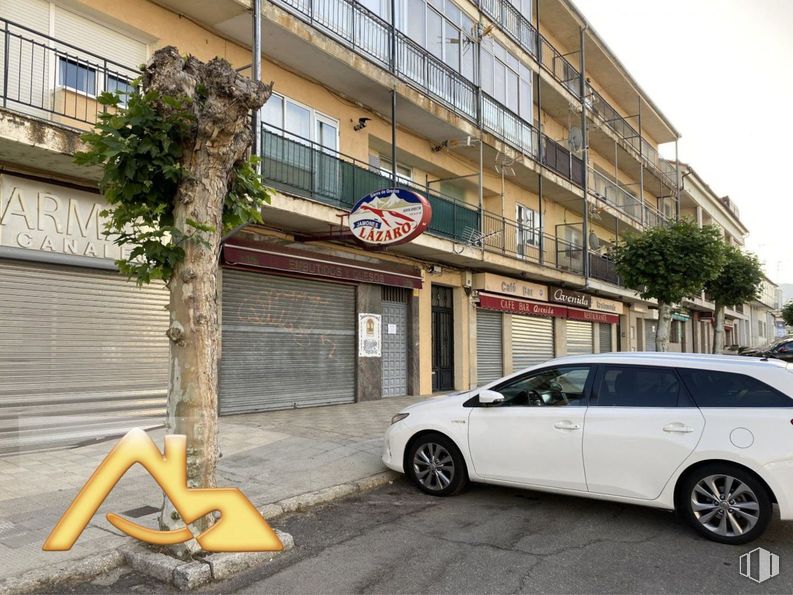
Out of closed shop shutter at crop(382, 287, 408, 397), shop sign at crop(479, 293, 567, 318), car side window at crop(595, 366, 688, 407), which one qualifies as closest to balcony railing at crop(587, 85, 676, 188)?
shop sign at crop(479, 293, 567, 318)

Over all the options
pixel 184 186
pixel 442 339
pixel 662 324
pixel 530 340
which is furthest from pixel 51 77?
pixel 662 324

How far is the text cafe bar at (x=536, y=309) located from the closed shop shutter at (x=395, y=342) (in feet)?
10.0

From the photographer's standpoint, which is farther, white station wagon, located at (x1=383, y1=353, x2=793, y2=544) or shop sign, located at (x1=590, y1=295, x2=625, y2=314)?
shop sign, located at (x1=590, y1=295, x2=625, y2=314)

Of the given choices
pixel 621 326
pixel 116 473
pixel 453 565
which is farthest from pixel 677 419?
pixel 621 326

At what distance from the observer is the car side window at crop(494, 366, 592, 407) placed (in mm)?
5789

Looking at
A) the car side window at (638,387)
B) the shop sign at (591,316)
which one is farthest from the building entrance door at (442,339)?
the car side window at (638,387)

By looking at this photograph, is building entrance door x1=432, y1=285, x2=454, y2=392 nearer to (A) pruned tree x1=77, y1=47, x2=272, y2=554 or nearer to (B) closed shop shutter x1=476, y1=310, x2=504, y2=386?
(B) closed shop shutter x1=476, y1=310, x2=504, y2=386

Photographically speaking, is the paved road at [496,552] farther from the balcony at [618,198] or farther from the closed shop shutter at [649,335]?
the closed shop shutter at [649,335]

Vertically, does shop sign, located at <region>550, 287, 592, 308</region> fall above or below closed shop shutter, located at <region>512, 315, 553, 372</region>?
above

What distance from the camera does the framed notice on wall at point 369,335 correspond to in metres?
13.8

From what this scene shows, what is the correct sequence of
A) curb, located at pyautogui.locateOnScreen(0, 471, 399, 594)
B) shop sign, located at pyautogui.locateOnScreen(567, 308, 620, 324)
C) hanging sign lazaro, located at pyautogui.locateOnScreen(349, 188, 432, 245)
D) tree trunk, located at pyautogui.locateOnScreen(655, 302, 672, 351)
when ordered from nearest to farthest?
curb, located at pyautogui.locateOnScreen(0, 471, 399, 594) → hanging sign lazaro, located at pyautogui.locateOnScreen(349, 188, 432, 245) → tree trunk, located at pyautogui.locateOnScreen(655, 302, 672, 351) → shop sign, located at pyautogui.locateOnScreen(567, 308, 620, 324)

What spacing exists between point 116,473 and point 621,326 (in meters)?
27.5

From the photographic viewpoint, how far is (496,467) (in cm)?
599

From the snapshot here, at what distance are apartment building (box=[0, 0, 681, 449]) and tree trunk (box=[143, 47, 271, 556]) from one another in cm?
378
